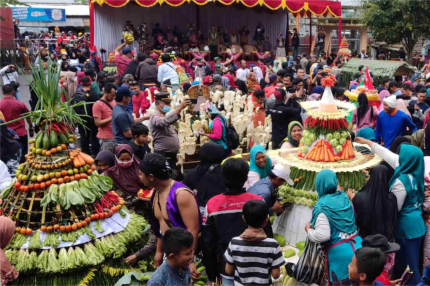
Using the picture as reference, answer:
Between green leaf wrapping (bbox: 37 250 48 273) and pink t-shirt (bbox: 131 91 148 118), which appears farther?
pink t-shirt (bbox: 131 91 148 118)

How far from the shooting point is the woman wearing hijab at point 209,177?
434 centimetres

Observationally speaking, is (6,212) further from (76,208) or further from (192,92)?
(192,92)

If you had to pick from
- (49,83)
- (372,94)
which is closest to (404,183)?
(49,83)

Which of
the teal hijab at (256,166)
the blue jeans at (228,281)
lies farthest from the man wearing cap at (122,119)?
the blue jeans at (228,281)

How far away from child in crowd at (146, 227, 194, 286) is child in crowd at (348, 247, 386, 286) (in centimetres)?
98

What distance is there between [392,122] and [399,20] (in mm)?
17582

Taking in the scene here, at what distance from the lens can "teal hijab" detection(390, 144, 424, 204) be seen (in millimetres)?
4227

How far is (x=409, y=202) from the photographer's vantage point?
4.29 m

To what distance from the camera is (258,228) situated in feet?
10.8

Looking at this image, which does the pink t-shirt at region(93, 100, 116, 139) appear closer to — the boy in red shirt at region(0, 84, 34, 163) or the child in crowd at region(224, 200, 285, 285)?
the boy in red shirt at region(0, 84, 34, 163)

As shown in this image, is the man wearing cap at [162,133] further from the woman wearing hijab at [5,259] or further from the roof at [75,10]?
the roof at [75,10]

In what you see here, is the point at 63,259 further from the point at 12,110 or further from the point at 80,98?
the point at 80,98

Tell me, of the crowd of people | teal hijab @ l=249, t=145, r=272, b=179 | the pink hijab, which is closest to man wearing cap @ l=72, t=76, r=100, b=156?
the crowd of people

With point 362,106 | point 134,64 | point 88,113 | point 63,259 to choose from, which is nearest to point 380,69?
point 134,64
